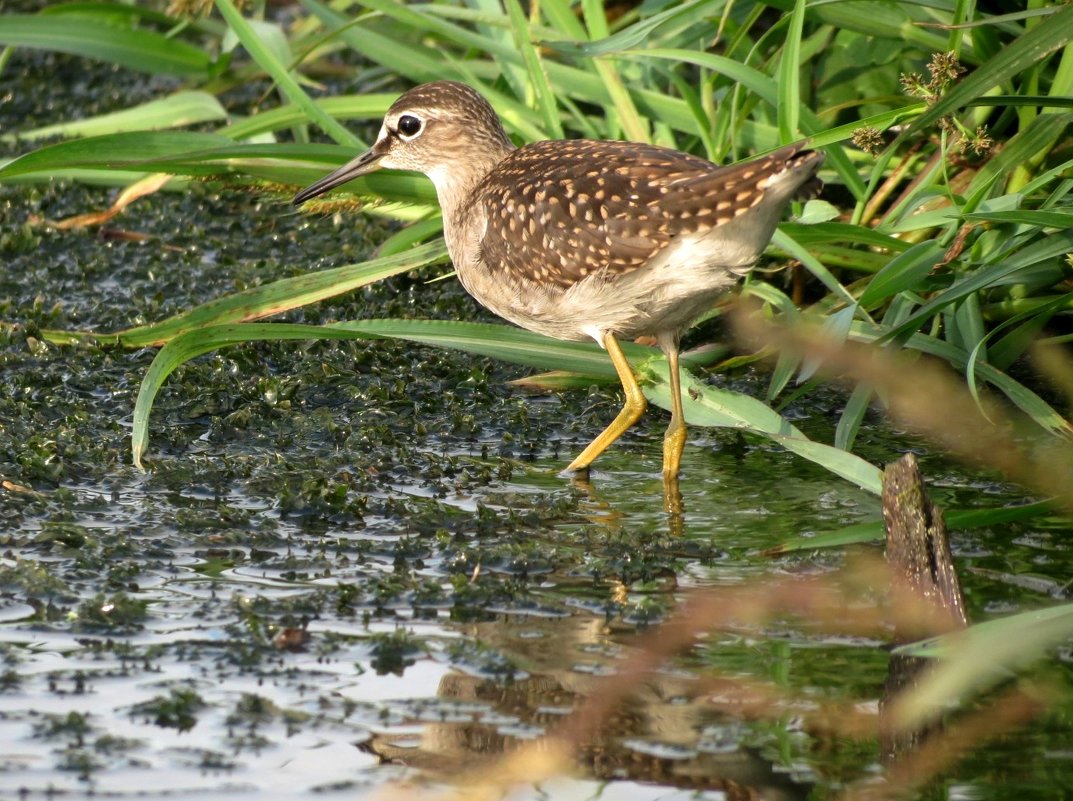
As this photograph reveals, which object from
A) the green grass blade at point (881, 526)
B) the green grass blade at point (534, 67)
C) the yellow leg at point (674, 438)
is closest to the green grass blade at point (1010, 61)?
the yellow leg at point (674, 438)

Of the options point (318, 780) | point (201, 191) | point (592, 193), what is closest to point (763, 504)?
point (592, 193)

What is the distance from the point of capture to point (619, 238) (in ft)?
17.0

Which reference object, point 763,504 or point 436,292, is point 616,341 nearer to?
point 763,504

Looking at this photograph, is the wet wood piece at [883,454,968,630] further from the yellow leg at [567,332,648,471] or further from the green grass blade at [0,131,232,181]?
the green grass blade at [0,131,232,181]

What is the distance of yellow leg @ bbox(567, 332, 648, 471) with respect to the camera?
5598mm

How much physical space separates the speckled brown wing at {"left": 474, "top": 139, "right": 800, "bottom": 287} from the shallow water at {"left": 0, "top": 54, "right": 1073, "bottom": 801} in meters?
0.75

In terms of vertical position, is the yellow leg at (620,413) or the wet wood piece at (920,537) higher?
the yellow leg at (620,413)

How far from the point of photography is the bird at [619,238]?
4.96 meters

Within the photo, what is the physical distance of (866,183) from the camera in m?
6.50

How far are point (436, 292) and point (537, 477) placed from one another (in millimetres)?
1826

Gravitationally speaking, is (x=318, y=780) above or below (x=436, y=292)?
below

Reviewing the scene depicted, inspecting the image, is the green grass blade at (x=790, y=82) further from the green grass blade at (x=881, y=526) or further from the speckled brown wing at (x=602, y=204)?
the green grass blade at (x=881, y=526)

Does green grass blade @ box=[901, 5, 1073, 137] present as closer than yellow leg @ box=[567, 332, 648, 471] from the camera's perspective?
Yes

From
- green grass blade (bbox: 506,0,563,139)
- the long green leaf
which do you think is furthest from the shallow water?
the long green leaf
